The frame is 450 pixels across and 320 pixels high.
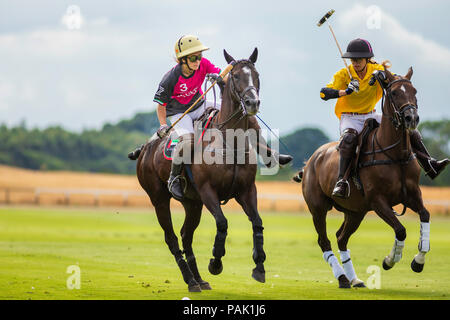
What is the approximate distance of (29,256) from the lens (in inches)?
687

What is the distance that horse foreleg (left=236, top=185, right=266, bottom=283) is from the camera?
1021 cm

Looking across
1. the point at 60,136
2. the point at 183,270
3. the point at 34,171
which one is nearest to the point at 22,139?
the point at 60,136

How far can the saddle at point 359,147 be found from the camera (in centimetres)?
1155

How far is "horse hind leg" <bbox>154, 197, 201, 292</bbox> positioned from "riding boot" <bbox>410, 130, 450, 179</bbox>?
12.9 ft

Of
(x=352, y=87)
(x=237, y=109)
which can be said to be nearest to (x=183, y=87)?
(x=237, y=109)

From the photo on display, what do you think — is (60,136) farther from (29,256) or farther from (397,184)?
(397,184)

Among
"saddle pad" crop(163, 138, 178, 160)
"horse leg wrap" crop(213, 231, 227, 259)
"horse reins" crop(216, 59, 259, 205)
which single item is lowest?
"horse leg wrap" crop(213, 231, 227, 259)

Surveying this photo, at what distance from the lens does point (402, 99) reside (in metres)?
10.6

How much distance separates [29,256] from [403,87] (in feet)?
33.9

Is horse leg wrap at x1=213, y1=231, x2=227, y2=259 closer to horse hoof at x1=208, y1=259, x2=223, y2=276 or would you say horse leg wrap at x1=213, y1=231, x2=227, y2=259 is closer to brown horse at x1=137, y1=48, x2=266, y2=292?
brown horse at x1=137, y1=48, x2=266, y2=292

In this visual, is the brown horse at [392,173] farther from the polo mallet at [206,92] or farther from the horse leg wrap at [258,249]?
the polo mallet at [206,92]

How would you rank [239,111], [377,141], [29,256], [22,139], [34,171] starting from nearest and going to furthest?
[239,111], [377,141], [29,256], [34,171], [22,139]

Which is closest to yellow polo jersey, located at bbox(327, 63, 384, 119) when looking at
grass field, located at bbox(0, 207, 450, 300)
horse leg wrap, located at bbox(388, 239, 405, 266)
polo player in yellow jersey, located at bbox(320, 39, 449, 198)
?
polo player in yellow jersey, located at bbox(320, 39, 449, 198)

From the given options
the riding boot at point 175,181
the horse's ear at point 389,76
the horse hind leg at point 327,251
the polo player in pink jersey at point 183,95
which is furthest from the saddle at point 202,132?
the horse hind leg at point 327,251
